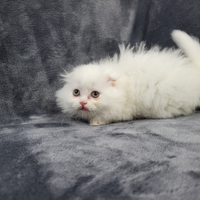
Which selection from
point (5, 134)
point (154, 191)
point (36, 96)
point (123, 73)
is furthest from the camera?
point (36, 96)

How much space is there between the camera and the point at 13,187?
28.5 inches

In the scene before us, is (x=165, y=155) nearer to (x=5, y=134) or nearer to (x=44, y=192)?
(x=44, y=192)

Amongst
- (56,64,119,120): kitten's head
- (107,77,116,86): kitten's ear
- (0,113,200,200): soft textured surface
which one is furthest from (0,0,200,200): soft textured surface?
(107,77,116,86): kitten's ear

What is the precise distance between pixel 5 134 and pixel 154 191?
33.7 inches

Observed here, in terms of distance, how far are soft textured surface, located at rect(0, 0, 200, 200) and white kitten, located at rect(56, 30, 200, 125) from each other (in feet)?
0.33

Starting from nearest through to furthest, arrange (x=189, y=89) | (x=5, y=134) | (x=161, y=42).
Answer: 1. (x=5, y=134)
2. (x=189, y=89)
3. (x=161, y=42)

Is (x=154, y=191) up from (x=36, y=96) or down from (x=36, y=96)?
down

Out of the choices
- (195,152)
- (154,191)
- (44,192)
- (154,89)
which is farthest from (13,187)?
(154,89)

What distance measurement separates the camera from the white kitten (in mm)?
1396

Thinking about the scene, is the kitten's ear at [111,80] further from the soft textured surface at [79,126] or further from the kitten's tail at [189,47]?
the kitten's tail at [189,47]

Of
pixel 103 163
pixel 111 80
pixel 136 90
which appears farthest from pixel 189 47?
pixel 103 163

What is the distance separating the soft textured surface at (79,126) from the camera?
28.8 inches

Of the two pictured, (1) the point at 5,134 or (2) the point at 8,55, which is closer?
(1) the point at 5,134

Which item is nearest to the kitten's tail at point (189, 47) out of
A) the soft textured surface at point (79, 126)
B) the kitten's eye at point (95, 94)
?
the soft textured surface at point (79, 126)
